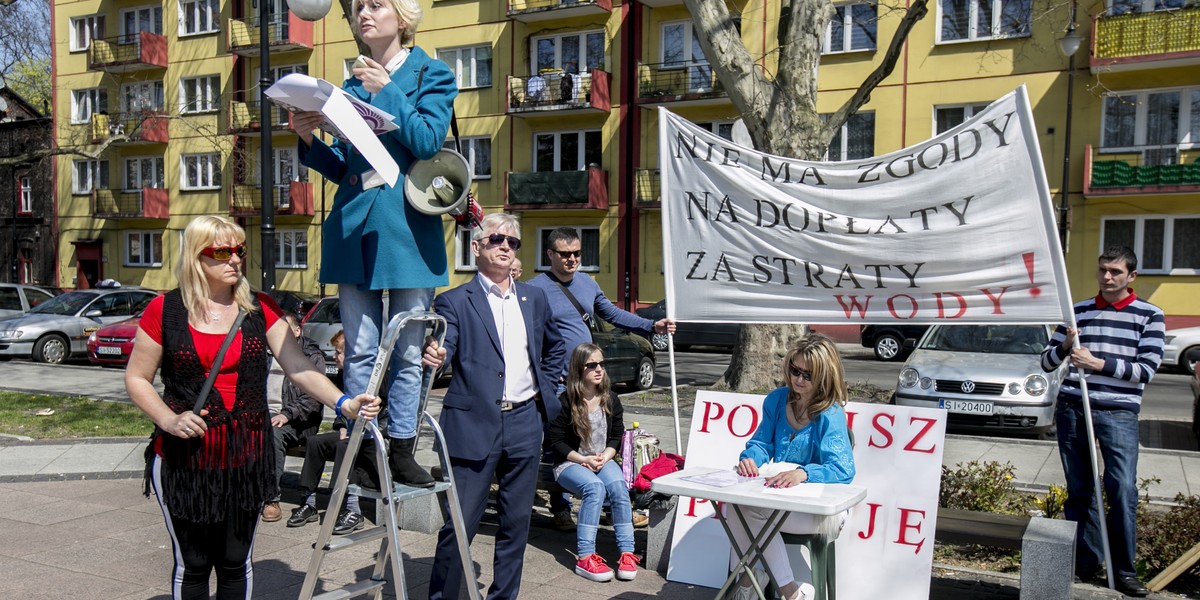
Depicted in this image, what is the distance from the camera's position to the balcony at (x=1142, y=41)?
79.5 feet

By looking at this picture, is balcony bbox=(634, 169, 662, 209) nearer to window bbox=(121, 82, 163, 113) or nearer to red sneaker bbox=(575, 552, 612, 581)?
window bbox=(121, 82, 163, 113)

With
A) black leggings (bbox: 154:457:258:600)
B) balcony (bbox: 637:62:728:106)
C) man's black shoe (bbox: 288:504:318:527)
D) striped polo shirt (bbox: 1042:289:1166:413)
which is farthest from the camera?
balcony (bbox: 637:62:728:106)

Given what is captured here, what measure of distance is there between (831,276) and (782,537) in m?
1.75

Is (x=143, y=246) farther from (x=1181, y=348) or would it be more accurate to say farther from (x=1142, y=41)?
(x=1181, y=348)

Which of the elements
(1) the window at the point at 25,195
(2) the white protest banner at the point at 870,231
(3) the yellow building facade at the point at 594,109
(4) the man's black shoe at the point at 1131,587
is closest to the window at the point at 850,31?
(3) the yellow building facade at the point at 594,109

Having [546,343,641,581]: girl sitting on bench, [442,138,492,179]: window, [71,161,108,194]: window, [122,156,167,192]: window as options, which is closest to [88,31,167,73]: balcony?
[122,156,167,192]: window

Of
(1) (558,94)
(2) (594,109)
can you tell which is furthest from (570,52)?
(2) (594,109)

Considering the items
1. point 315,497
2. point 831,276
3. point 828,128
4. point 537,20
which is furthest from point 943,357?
point 537,20

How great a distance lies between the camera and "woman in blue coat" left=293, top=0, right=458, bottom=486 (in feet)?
13.2

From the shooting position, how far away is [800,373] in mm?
4742

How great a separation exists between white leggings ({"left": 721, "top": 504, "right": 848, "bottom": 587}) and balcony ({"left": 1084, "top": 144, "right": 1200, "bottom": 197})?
2404cm

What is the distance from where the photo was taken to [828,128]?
12.3 m

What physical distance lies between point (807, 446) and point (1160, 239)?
25267 millimetres

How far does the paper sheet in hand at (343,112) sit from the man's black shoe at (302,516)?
3.98 metres
